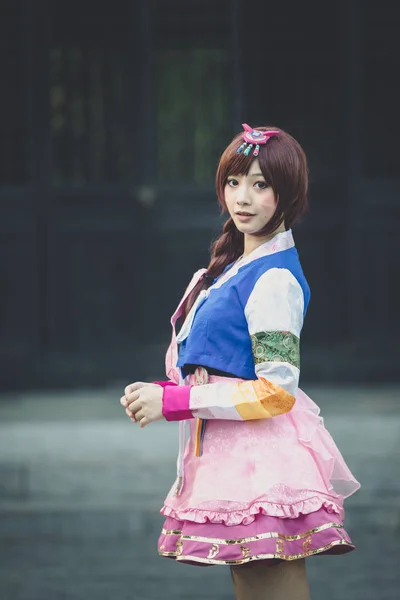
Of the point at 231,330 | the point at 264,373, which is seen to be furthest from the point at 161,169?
the point at 264,373

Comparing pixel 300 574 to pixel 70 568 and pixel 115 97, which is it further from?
pixel 115 97

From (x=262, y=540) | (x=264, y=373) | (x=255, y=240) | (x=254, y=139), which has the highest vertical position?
(x=254, y=139)

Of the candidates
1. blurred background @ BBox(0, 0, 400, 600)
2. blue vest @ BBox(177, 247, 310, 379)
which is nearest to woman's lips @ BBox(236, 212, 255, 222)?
blue vest @ BBox(177, 247, 310, 379)

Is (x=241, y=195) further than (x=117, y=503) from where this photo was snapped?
No

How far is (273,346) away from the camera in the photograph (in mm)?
3318

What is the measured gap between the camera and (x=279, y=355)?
10.9 ft

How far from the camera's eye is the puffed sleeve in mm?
3320

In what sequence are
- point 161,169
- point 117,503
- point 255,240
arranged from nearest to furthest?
point 255,240 < point 117,503 < point 161,169

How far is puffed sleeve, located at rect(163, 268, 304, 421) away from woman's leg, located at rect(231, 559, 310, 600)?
37cm

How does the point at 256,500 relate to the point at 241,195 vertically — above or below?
below

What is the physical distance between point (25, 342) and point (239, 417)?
8.26 metres

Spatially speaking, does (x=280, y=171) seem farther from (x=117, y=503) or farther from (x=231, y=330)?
(x=117, y=503)

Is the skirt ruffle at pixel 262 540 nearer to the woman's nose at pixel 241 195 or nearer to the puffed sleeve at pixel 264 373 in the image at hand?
the puffed sleeve at pixel 264 373

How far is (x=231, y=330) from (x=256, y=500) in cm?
42
